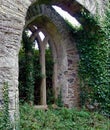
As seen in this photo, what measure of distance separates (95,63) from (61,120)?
1.80 m

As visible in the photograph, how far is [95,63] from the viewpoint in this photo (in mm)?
7938

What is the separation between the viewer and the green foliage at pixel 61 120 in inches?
236

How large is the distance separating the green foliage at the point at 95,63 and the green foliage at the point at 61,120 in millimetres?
507

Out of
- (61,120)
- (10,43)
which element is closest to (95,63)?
(61,120)

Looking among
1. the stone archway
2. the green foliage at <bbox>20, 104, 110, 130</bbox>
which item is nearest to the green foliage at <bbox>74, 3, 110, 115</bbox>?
the green foliage at <bbox>20, 104, 110, 130</bbox>

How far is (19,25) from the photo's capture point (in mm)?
5516

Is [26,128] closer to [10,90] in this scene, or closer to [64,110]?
[10,90]

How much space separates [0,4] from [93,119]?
325cm

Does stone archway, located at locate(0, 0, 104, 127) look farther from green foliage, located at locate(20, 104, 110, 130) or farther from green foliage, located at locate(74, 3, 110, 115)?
green foliage, located at locate(74, 3, 110, 115)

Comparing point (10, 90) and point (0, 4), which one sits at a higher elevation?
point (0, 4)

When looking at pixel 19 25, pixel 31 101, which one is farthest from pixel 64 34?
pixel 19 25

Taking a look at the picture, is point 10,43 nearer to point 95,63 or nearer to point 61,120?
point 61,120

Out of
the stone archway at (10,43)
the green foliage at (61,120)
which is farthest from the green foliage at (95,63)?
the stone archway at (10,43)

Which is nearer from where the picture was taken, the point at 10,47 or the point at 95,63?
the point at 10,47
